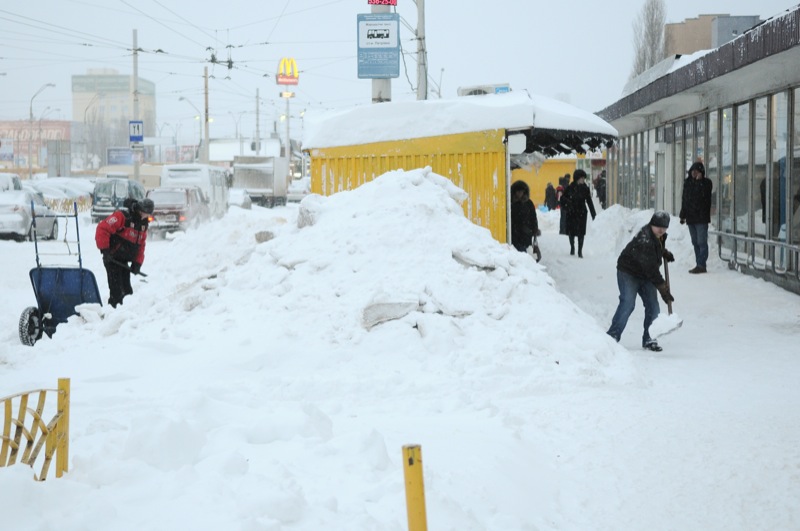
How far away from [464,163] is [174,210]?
16.6 meters

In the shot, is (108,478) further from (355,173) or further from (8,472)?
(355,173)

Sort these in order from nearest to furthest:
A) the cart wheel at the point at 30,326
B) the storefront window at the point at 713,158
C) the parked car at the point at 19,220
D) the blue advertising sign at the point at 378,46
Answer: the cart wheel at the point at 30,326 < the blue advertising sign at the point at 378,46 < the storefront window at the point at 713,158 < the parked car at the point at 19,220

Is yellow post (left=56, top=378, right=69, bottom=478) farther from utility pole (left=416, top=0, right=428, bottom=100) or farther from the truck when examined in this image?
the truck

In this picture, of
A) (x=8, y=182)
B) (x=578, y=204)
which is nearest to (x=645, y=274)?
(x=578, y=204)

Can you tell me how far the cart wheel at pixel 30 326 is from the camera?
1062 centimetres

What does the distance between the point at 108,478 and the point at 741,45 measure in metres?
11.5

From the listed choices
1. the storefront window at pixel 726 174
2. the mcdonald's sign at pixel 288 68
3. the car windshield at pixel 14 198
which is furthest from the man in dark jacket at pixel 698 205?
the mcdonald's sign at pixel 288 68

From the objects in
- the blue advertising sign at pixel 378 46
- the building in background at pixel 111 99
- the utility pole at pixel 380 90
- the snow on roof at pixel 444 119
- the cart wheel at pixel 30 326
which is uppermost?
the building in background at pixel 111 99

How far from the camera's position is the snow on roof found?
13.0 meters

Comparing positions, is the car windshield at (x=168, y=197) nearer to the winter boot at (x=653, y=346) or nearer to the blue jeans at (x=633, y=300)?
the blue jeans at (x=633, y=300)

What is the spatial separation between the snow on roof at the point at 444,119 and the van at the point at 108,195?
2123cm

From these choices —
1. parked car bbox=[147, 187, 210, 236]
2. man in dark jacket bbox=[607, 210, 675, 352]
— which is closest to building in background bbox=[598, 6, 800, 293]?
man in dark jacket bbox=[607, 210, 675, 352]

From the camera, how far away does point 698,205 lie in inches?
593

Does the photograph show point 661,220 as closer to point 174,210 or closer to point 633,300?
point 633,300
